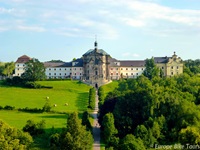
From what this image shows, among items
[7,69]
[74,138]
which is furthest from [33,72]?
[74,138]

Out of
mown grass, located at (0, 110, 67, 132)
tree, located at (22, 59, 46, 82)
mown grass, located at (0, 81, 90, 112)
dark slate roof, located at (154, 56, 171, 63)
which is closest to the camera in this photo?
mown grass, located at (0, 110, 67, 132)

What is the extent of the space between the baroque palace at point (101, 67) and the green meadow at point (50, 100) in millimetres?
9961

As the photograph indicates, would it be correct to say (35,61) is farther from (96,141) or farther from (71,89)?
(96,141)

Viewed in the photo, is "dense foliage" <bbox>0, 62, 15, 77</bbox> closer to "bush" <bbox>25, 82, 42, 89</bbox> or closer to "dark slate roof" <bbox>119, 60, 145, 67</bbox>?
"bush" <bbox>25, 82, 42, 89</bbox>

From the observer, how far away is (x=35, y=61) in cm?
10631

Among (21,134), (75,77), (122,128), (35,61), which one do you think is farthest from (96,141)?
(75,77)

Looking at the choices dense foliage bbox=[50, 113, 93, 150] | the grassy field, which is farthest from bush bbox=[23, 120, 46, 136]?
the grassy field

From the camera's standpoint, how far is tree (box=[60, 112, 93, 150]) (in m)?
33.2

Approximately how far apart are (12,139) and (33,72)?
68793 millimetres

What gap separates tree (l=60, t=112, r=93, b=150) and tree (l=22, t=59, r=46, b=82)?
2681 inches

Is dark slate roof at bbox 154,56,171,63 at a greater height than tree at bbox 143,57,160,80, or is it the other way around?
dark slate roof at bbox 154,56,171,63

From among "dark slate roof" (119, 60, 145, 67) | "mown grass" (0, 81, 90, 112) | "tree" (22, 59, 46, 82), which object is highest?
"dark slate roof" (119, 60, 145, 67)

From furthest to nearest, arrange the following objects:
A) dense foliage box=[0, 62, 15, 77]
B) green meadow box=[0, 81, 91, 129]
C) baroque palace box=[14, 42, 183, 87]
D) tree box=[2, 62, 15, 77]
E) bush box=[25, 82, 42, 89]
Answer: tree box=[2, 62, 15, 77], dense foliage box=[0, 62, 15, 77], baroque palace box=[14, 42, 183, 87], bush box=[25, 82, 42, 89], green meadow box=[0, 81, 91, 129]

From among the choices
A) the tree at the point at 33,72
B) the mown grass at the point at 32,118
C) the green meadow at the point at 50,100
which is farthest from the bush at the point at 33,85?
the mown grass at the point at 32,118
